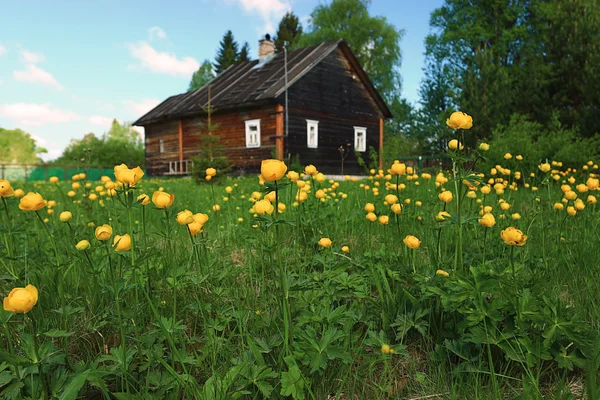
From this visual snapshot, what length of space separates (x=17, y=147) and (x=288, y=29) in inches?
1440

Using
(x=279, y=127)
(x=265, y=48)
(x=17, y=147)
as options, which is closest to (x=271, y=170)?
(x=279, y=127)

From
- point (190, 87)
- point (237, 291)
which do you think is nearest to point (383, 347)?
point (237, 291)

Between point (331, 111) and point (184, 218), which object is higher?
point (331, 111)

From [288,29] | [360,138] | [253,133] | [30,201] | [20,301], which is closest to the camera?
[20,301]

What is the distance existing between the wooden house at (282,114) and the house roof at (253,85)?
0.05 m

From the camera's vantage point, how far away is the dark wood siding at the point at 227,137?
16969 mm

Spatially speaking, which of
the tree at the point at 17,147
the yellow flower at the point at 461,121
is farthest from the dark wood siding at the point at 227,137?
the tree at the point at 17,147

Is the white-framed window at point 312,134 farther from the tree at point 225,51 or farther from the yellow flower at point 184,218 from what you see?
the tree at point 225,51

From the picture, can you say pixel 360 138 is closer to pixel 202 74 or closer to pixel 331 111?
pixel 331 111

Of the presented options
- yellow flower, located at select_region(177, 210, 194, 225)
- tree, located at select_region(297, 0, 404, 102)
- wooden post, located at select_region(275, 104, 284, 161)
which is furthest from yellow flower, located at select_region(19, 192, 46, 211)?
tree, located at select_region(297, 0, 404, 102)

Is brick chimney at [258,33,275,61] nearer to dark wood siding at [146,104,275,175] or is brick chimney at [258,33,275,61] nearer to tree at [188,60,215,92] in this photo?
dark wood siding at [146,104,275,175]

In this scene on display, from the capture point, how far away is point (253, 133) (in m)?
17.5

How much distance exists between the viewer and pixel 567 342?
1.52 m

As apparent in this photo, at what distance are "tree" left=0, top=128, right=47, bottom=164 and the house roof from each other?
36.5m
